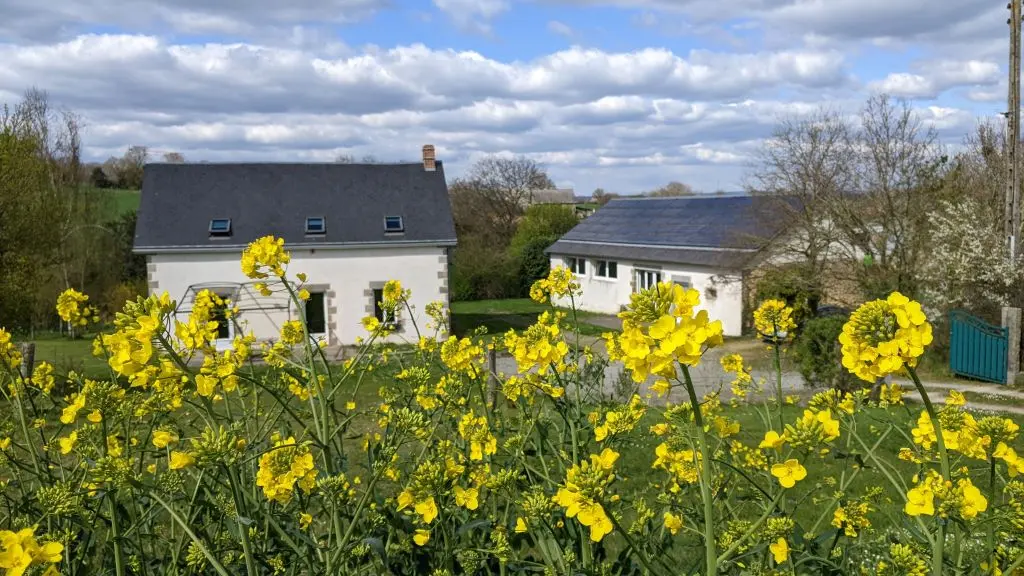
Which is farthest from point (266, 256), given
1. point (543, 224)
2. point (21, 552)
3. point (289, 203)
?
point (543, 224)

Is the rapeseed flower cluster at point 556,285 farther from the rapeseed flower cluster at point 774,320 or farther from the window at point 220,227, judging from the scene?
the window at point 220,227

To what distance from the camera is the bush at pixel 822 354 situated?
10594 mm

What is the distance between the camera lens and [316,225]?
19438 millimetres

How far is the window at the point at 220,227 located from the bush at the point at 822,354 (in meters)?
13.8

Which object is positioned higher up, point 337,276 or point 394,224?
point 394,224

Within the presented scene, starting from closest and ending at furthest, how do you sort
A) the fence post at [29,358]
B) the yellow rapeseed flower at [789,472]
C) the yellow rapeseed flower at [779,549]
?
1. the yellow rapeseed flower at [789,472]
2. the yellow rapeseed flower at [779,549]
3. the fence post at [29,358]

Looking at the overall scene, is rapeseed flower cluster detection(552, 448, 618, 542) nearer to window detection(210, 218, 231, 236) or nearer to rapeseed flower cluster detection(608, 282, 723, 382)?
rapeseed flower cluster detection(608, 282, 723, 382)

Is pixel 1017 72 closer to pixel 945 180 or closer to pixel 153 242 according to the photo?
pixel 945 180

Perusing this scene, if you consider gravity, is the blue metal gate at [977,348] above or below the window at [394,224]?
below

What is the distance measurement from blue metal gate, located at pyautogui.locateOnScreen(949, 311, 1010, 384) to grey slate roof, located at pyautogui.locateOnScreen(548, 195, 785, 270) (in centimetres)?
542

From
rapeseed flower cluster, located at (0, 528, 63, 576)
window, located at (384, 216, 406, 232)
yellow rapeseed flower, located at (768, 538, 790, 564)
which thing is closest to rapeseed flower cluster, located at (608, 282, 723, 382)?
yellow rapeseed flower, located at (768, 538, 790, 564)

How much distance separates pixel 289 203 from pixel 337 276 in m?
2.64

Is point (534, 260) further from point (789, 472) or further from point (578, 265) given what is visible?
point (789, 472)

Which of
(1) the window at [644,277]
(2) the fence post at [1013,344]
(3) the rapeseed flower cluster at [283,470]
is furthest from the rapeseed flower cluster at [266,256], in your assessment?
(1) the window at [644,277]
